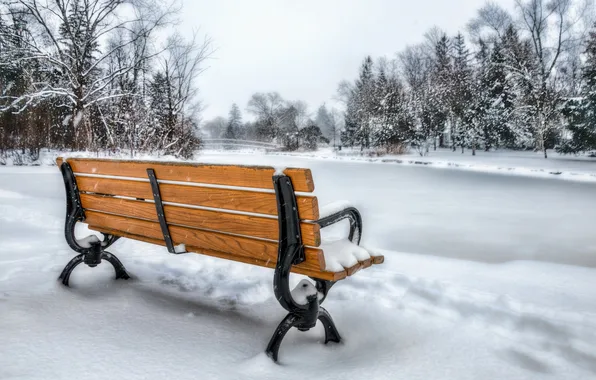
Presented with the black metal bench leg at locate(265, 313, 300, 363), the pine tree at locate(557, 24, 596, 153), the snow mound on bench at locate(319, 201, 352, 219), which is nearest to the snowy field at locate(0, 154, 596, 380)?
the black metal bench leg at locate(265, 313, 300, 363)

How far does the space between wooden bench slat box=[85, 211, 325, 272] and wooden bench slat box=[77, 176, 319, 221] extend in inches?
7.7

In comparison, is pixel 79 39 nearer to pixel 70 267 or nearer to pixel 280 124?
pixel 70 267

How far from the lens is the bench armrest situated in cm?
218

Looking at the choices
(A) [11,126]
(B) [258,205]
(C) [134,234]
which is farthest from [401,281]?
(A) [11,126]

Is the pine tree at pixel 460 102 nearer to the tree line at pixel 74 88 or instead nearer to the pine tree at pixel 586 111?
the pine tree at pixel 586 111

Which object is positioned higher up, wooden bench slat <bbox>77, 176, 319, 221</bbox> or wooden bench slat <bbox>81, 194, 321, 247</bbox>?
wooden bench slat <bbox>77, 176, 319, 221</bbox>

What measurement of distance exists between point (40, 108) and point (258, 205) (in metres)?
16.8

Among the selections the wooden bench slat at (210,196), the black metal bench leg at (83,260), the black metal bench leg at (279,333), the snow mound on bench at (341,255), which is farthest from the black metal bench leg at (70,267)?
the snow mound on bench at (341,255)

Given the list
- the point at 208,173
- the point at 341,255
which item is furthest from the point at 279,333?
the point at 208,173

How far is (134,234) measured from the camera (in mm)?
2881

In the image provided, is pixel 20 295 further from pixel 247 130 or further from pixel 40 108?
pixel 247 130

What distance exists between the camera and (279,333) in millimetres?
2061

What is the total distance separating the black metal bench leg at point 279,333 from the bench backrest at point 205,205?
0.24 meters

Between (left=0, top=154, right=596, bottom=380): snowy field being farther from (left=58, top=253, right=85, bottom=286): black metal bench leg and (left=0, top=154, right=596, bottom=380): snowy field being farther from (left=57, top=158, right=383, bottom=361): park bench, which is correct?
(left=57, top=158, right=383, bottom=361): park bench
